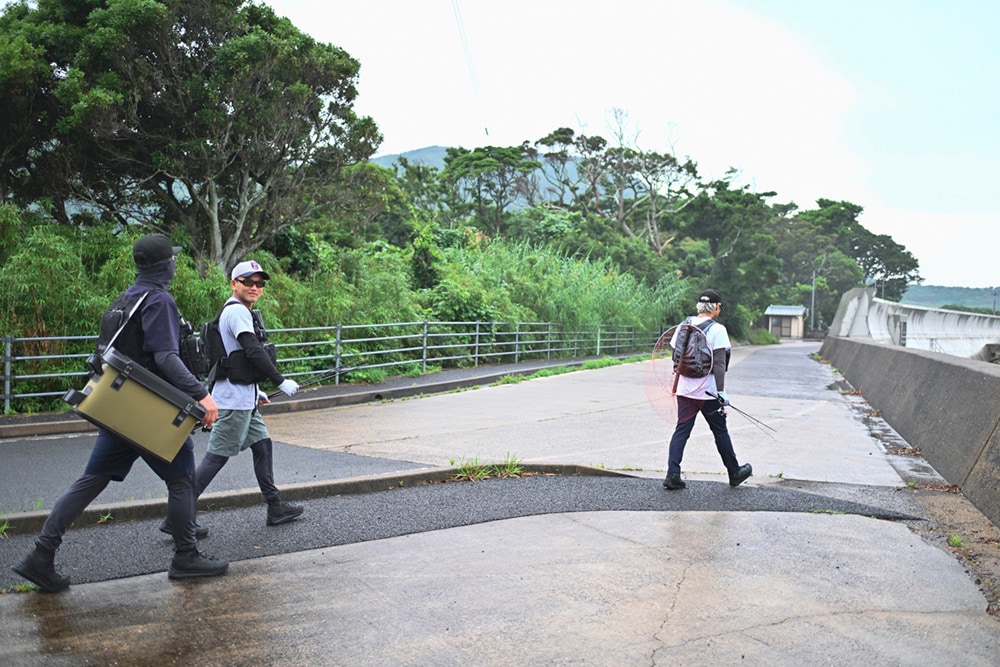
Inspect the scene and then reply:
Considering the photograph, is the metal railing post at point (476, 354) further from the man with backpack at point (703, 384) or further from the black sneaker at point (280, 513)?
the black sneaker at point (280, 513)

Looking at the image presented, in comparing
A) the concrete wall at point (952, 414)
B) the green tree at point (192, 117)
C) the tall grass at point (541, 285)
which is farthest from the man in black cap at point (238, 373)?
the tall grass at point (541, 285)

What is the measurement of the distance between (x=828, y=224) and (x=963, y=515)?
320ft

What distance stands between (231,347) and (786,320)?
9472 cm

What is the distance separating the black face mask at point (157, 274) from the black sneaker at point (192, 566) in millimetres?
1550

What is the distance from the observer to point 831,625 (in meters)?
4.22

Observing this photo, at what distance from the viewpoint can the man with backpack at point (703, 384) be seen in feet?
24.5

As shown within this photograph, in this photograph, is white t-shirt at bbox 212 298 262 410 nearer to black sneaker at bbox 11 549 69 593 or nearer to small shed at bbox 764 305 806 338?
black sneaker at bbox 11 549 69 593

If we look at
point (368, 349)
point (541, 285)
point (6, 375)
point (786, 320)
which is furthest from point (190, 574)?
point (786, 320)

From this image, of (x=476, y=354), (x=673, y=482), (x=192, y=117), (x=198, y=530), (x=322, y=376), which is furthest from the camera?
(x=476, y=354)

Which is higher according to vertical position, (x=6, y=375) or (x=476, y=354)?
(x=6, y=375)

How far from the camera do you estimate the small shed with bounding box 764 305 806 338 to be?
93.2 meters

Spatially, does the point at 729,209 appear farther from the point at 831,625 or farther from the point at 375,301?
the point at 831,625

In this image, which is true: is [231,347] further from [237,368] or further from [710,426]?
[710,426]

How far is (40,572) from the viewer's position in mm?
4535
